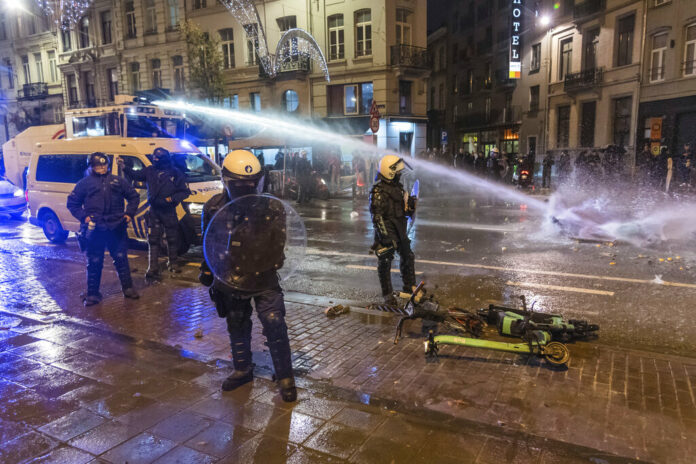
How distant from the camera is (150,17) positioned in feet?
108

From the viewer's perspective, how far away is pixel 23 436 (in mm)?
3410

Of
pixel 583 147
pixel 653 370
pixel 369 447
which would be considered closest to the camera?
pixel 369 447

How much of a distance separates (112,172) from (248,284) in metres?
6.89

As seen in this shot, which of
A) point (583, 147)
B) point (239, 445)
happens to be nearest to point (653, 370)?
point (239, 445)

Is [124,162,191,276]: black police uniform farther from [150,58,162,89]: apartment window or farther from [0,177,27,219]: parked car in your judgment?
[150,58,162,89]: apartment window

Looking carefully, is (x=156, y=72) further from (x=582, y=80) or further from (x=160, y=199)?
(x=160, y=199)

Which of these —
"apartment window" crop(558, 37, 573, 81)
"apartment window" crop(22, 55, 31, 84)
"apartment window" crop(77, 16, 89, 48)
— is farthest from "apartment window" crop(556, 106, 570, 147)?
"apartment window" crop(22, 55, 31, 84)

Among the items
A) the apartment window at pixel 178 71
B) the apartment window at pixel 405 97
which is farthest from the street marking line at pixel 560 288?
the apartment window at pixel 178 71

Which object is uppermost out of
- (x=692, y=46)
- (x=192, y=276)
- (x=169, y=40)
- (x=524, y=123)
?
(x=169, y=40)

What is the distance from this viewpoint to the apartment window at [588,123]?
29531mm

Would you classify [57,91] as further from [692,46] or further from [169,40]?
[692,46]

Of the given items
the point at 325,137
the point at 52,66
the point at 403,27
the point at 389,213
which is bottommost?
the point at 389,213

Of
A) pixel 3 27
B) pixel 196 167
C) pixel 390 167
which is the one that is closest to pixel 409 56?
pixel 196 167

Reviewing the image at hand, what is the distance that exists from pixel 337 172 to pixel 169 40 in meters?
17.9
